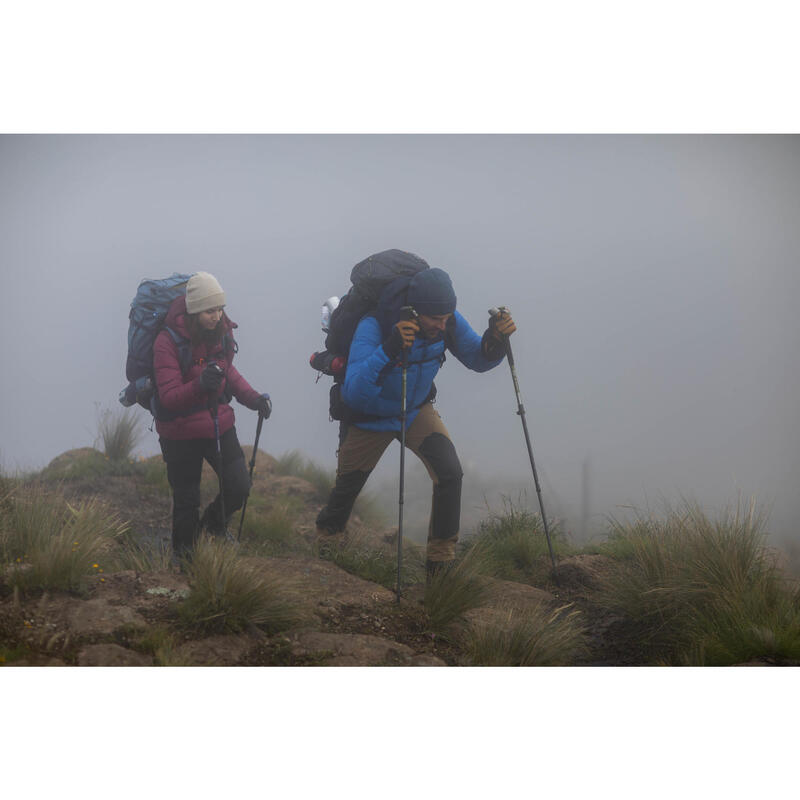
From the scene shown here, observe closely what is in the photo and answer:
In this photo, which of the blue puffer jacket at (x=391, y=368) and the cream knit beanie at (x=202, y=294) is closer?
the blue puffer jacket at (x=391, y=368)

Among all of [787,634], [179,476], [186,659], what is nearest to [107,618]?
[186,659]

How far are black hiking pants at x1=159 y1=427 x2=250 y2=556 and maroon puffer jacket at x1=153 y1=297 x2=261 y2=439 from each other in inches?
3.5

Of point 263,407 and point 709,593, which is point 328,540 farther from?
point 709,593

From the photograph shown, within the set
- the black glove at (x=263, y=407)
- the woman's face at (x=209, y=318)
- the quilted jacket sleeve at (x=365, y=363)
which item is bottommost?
the black glove at (x=263, y=407)

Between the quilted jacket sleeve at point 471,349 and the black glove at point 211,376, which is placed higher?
the quilted jacket sleeve at point 471,349

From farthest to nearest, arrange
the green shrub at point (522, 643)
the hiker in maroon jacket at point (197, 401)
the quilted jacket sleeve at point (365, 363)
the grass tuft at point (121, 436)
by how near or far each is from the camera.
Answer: the grass tuft at point (121, 436), the hiker in maroon jacket at point (197, 401), the quilted jacket sleeve at point (365, 363), the green shrub at point (522, 643)

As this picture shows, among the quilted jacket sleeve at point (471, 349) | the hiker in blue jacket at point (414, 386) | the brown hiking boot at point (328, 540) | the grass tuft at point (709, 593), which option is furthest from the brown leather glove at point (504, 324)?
the brown hiking boot at point (328, 540)

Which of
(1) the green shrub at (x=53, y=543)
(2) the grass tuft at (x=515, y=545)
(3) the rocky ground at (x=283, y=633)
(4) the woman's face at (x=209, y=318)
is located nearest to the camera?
(3) the rocky ground at (x=283, y=633)

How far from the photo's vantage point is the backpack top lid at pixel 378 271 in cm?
601

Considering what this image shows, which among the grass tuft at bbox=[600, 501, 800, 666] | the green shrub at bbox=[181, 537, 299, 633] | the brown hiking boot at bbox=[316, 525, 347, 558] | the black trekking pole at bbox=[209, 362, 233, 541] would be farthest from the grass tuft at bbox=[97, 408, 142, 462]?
the grass tuft at bbox=[600, 501, 800, 666]

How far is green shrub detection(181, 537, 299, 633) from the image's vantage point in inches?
193

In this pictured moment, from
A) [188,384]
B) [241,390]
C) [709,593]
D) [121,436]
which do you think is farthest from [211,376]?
[709,593]

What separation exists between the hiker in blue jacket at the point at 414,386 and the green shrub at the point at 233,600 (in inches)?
56.8

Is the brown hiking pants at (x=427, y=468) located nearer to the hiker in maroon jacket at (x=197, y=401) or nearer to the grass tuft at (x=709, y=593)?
the hiker in maroon jacket at (x=197, y=401)
